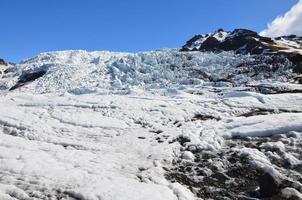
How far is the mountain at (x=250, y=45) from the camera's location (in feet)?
150

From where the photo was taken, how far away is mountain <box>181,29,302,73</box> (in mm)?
45641

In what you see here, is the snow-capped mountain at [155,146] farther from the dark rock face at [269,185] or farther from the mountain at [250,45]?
the mountain at [250,45]

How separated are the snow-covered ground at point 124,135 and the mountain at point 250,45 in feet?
45.6

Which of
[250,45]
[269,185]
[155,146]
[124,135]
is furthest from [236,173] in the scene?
[250,45]

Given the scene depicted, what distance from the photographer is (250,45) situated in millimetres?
60344

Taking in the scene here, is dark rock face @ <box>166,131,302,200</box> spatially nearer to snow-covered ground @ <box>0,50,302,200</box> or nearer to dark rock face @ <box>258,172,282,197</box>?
dark rock face @ <box>258,172,282,197</box>

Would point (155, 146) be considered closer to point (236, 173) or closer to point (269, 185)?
point (236, 173)

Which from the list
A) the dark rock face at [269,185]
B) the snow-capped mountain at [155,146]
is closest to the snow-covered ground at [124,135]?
the snow-capped mountain at [155,146]

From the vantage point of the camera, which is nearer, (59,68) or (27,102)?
(27,102)

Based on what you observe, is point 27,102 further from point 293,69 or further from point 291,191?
point 293,69

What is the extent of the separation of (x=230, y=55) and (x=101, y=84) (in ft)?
54.9

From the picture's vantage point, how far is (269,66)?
4056cm

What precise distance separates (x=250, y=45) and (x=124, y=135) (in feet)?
151

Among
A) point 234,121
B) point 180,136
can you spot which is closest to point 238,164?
point 180,136
